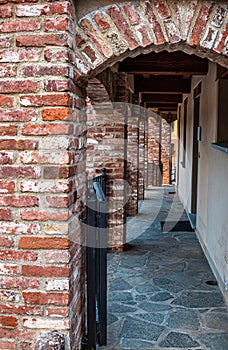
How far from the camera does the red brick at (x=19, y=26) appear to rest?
2.01 m

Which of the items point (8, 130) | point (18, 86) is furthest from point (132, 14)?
point (8, 130)

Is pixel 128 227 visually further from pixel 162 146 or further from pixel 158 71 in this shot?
pixel 162 146

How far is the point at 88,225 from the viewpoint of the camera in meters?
2.49

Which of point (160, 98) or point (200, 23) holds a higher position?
point (160, 98)

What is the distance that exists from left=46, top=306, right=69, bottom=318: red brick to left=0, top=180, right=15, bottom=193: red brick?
25.1 inches

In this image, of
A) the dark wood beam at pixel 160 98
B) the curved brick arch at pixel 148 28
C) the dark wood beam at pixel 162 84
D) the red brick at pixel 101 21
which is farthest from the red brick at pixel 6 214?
the dark wood beam at pixel 160 98

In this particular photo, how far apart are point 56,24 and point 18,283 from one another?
4.30 ft

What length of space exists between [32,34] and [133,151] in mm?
5531

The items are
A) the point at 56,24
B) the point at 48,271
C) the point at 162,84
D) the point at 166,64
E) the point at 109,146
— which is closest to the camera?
the point at 56,24

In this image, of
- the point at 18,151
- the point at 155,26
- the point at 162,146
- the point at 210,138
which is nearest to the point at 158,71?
the point at 210,138

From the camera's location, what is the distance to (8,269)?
6.96 ft

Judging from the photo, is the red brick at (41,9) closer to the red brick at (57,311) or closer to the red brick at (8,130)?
the red brick at (8,130)

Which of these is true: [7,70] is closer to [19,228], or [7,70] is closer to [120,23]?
[120,23]

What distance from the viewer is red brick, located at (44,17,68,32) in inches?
78.3
